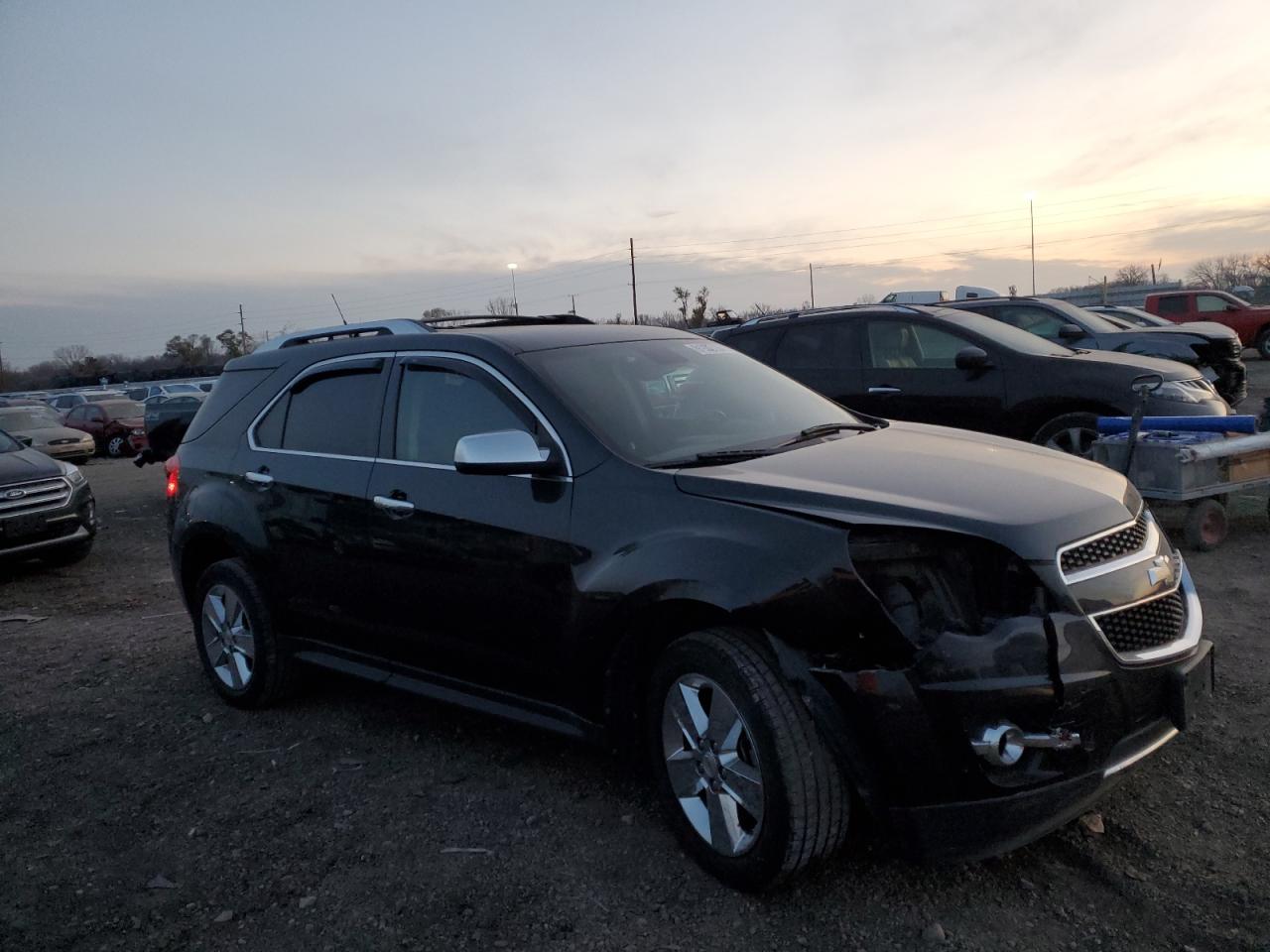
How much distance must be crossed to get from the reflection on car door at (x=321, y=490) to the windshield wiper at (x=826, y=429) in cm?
182

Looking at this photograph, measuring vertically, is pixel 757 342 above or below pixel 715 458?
above

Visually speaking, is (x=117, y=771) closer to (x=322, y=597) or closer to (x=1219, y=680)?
(x=322, y=597)

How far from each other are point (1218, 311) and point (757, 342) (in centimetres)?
2282

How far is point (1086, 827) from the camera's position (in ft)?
10.5

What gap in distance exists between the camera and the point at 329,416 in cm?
450

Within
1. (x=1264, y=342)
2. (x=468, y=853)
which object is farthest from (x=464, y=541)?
(x=1264, y=342)

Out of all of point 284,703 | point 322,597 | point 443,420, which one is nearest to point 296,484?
point 322,597

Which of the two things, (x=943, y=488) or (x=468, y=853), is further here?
(x=468, y=853)

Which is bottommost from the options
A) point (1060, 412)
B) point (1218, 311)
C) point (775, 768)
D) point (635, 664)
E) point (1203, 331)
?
point (775, 768)

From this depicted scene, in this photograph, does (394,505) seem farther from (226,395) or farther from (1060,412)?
(1060,412)

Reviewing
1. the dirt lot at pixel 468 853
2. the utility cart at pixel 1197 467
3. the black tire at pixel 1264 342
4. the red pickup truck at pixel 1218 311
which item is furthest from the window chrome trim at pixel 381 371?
the black tire at pixel 1264 342

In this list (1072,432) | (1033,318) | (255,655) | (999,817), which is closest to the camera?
(999,817)

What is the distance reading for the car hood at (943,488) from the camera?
277 cm

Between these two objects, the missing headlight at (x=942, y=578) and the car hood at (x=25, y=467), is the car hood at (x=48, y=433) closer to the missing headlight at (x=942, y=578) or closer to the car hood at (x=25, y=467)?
the car hood at (x=25, y=467)
